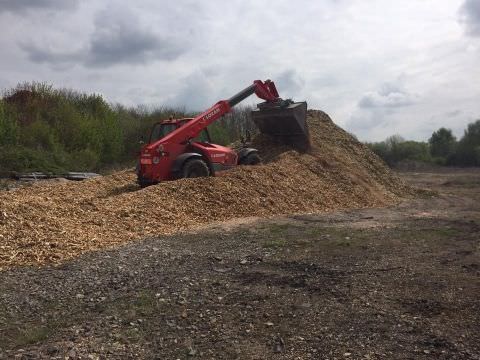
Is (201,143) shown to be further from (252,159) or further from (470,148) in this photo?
(470,148)

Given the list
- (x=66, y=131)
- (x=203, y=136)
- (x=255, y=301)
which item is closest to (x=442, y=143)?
(x=66, y=131)

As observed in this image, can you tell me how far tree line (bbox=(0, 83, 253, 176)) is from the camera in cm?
2170

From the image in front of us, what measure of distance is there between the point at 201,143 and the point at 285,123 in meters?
4.11

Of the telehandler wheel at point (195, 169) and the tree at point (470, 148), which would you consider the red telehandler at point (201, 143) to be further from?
the tree at point (470, 148)

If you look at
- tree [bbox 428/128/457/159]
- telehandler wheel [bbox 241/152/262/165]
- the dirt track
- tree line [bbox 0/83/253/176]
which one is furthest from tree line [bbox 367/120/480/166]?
the dirt track

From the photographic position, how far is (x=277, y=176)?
1534 cm

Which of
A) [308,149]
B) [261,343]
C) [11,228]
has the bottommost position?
[261,343]

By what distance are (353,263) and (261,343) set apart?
2.93 metres

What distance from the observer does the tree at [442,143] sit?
54412 mm

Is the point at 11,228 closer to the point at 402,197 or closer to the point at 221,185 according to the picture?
the point at 221,185

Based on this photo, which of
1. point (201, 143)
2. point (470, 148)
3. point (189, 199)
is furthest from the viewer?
point (470, 148)

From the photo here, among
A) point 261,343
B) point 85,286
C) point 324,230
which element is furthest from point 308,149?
point 261,343

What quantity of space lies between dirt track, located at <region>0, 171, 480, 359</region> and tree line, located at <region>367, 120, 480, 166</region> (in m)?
40.7

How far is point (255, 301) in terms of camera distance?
606 cm
